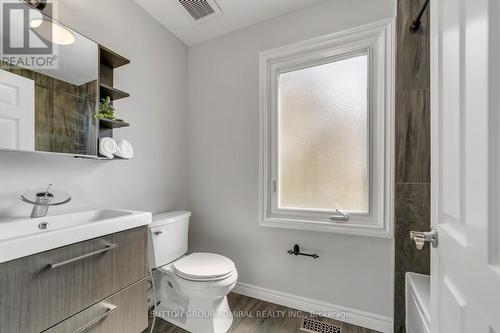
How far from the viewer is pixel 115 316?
107 cm

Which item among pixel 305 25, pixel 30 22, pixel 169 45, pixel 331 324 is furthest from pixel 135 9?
pixel 331 324

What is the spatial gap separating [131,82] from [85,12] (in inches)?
17.8

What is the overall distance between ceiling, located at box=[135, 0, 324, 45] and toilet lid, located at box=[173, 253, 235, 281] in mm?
1911

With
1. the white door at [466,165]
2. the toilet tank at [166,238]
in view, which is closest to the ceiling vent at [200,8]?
the white door at [466,165]

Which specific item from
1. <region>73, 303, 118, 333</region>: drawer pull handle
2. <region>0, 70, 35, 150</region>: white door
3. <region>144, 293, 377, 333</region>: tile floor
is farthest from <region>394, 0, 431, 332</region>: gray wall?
<region>0, 70, 35, 150</region>: white door

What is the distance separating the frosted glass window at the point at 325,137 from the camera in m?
1.58

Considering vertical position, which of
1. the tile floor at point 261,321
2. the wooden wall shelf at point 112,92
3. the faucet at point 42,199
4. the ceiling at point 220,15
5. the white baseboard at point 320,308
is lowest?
the tile floor at point 261,321

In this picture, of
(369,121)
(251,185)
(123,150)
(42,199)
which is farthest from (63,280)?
(369,121)

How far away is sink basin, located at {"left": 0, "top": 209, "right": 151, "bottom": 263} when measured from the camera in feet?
2.44

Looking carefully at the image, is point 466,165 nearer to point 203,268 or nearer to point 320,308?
point 203,268

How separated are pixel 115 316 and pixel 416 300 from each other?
1540mm

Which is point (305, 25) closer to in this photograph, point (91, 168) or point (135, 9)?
point (135, 9)

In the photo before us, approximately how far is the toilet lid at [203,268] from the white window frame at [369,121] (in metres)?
0.48

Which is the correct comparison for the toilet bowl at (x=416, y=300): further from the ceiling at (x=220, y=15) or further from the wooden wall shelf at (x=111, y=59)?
the wooden wall shelf at (x=111, y=59)
